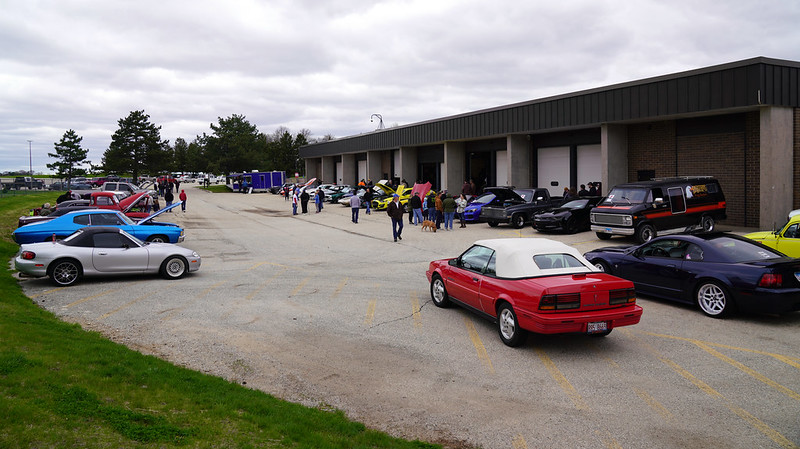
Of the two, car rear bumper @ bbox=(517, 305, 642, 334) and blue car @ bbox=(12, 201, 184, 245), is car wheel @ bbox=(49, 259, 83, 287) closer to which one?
blue car @ bbox=(12, 201, 184, 245)

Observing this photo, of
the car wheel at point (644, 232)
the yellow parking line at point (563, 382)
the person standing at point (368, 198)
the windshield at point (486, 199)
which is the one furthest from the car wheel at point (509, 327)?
the person standing at point (368, 198)

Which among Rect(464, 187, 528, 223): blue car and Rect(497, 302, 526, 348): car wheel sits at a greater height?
Rect(464, 187, 528, 223): blue car

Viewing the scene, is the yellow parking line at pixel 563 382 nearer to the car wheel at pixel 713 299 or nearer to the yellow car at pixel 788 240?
the car wheel at pixel 713 299

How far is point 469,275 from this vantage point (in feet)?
31.3

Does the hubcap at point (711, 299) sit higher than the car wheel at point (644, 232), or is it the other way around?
the car wheel at point (644, 232)

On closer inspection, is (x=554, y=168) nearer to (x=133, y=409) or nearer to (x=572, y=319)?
(x=572, y=319)

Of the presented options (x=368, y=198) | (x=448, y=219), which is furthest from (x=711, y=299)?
(x=368, y=198)

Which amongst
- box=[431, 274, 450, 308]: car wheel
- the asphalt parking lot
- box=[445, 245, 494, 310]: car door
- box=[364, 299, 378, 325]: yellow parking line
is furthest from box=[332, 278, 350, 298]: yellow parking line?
box=[445, 245, 494, 310]: car door

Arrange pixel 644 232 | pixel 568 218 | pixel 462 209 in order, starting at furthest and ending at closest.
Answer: pixel 462 209 → pixel 568 218 → pixel 644 232

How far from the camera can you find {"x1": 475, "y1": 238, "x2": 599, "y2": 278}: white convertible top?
8422 millimetres

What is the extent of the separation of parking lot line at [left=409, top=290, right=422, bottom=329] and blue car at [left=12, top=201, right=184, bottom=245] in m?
9.83

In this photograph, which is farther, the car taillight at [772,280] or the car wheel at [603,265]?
the car wheel at [603,265]

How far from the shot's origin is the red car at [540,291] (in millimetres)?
7680

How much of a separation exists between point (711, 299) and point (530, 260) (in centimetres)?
381
